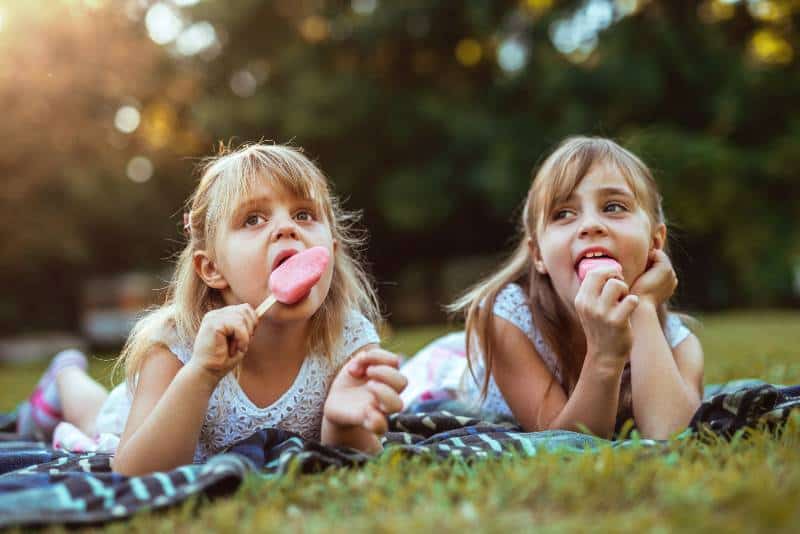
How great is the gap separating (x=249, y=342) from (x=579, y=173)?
1176mm

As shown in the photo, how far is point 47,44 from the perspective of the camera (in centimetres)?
1095

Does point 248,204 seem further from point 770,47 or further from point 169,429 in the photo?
point 770,47

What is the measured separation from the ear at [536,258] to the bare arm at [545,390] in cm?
22

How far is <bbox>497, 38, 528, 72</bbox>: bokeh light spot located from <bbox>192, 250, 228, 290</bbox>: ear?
13.9 meters

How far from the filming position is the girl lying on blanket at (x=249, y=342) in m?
1.84

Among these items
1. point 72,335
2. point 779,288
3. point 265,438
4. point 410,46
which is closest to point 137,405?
point 265,438

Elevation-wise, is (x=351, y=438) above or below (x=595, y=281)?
below

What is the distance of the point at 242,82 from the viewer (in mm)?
16781

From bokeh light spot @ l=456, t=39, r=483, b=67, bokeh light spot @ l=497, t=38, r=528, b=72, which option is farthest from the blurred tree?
bokeh light spot @ l=497, t=38, r=528, b=72

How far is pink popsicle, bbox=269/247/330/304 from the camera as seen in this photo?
196cm

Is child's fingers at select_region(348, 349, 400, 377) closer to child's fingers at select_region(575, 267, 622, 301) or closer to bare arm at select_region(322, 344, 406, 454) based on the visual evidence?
bare arm at select_region(322, 344, 406, 454)

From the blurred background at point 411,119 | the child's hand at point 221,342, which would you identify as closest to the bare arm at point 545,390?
the child's hand at point 221,342

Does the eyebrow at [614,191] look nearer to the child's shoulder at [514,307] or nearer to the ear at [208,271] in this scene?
the child's shoulder at [514,307]

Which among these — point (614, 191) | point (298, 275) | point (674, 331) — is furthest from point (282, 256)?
point (674, 331)
